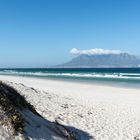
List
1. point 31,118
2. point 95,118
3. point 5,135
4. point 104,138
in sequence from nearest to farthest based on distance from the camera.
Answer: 1. point 5,135
2. point 31,118
3. point 104,138
4. point 95,118

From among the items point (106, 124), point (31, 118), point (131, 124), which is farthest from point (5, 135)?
point (131, 124)

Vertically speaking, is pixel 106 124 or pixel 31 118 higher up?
pixel 31 118

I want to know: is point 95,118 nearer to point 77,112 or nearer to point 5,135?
point 77,112

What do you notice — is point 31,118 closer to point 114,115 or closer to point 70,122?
point 70,122

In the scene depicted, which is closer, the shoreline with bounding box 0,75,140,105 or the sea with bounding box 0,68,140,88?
the shoreline with bounding box 0,75,140,105

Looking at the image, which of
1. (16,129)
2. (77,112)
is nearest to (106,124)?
(77,112)

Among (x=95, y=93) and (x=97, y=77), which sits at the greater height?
(x=97, y=77)

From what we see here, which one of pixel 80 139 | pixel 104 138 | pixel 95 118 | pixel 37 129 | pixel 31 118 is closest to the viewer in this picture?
pixel 37 129

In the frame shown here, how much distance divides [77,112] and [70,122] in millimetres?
2428

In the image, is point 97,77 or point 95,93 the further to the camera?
point 97,77

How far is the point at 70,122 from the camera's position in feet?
40.9

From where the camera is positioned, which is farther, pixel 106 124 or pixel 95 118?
pixel 95 118

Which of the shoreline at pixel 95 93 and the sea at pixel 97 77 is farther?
the sea at pixel 97 77

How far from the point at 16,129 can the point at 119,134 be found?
5252 mm
